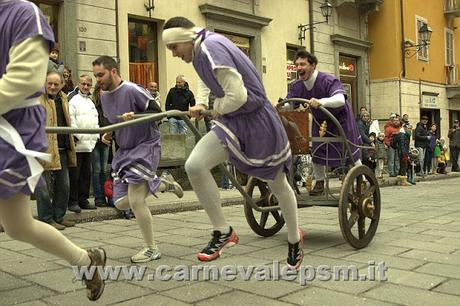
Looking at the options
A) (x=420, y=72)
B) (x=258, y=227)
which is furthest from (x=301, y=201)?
(x=420, y=72)

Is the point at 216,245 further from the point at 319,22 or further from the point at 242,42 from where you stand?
the point at 319,22

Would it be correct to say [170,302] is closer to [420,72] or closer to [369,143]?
[369,143]

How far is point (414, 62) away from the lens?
2205cm

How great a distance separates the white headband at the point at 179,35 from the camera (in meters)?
3.86

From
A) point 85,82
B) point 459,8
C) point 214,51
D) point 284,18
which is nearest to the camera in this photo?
point 214,51

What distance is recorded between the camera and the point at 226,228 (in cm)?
415

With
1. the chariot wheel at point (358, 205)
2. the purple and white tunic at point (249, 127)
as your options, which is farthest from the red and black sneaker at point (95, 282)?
the chariot wheel at point (358, 205)

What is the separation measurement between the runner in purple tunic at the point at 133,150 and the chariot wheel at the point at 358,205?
1.61 metres

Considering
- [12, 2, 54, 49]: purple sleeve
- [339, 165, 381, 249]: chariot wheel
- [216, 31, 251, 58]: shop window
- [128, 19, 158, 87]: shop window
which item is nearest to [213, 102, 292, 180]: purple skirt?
[339, 165, 381, 249]: chariot wheel

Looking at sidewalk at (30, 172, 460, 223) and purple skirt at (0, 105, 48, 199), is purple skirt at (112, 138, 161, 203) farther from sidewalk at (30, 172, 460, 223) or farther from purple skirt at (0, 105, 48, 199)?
sidewalk at (30, 172, 460, 223)

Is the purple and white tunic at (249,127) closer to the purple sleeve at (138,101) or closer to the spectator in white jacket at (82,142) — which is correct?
the purple sleeve at (138,101)

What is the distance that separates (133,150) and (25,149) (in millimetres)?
1952

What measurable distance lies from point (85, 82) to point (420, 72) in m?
17.8

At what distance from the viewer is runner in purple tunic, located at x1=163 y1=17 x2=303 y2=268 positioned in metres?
3.80
